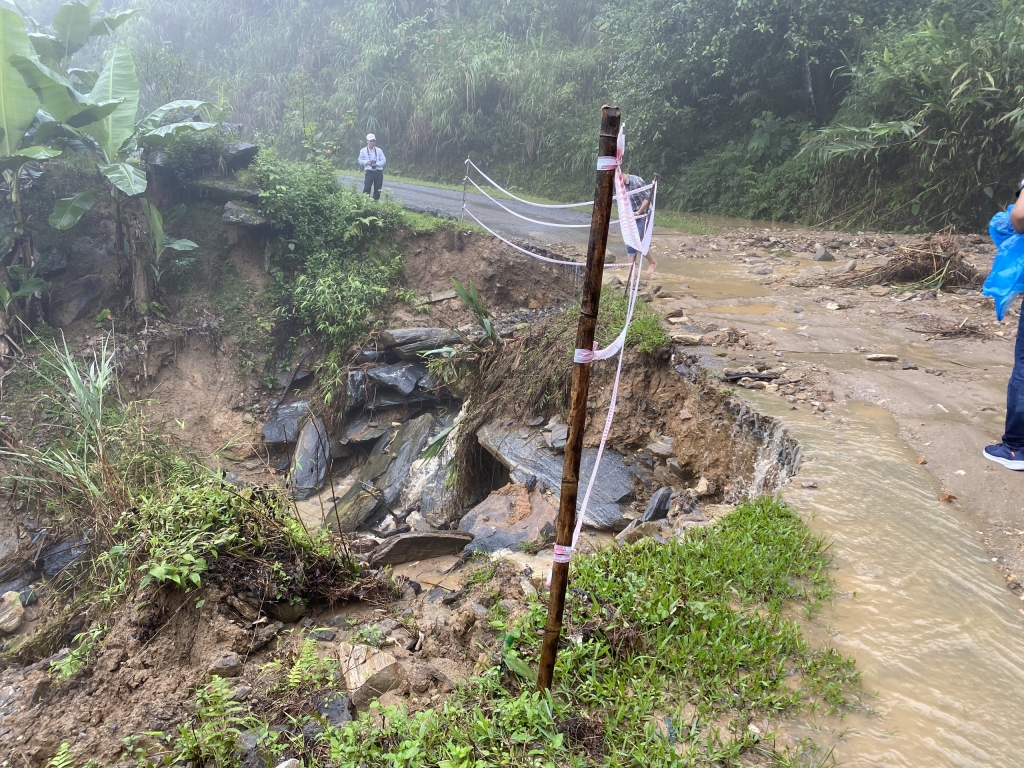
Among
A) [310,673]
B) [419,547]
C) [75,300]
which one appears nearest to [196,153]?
[75,300]

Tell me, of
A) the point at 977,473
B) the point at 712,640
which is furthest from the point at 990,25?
the point at 712,640

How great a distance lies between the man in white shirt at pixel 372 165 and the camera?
10.9 metres

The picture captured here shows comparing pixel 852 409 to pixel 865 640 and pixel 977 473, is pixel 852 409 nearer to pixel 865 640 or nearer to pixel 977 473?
pixel 977 473

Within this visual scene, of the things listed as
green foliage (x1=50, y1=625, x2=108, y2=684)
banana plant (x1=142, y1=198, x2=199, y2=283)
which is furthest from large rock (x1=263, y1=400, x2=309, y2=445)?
green foliage (x1=50, y1=625, x2=108, y2=684)

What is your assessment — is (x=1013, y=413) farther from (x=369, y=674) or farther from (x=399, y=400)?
(x=399, y=400)

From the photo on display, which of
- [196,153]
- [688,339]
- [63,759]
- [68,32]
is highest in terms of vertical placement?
[68,32]

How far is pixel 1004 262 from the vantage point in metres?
3.72

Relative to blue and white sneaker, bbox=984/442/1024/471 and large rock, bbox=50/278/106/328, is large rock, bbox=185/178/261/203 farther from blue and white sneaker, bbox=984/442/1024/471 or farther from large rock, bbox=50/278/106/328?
blue and white sneaker, bbox=984/442/1024/471

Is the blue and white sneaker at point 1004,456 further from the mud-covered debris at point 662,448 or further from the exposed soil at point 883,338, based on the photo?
the mud-covered debris at point 662,448

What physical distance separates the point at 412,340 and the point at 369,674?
6494 millimetres

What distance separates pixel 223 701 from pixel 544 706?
1379 mm

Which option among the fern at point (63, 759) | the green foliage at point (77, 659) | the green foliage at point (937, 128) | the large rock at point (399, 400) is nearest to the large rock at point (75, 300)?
the large rock at point (399, 400)

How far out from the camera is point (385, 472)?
799cm

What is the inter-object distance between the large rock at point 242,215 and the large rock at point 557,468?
233 inches
